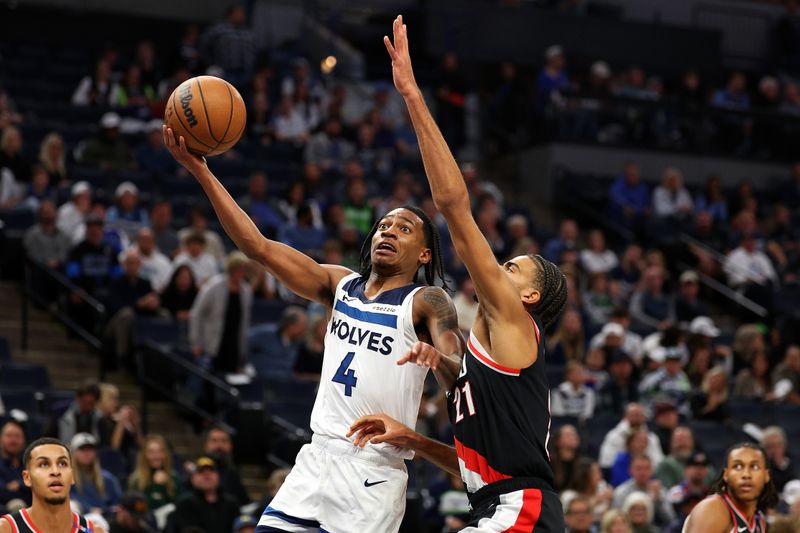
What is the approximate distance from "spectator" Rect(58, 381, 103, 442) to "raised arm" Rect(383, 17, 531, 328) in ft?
21.9

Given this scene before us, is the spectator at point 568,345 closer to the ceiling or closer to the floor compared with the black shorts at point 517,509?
closer to the floor

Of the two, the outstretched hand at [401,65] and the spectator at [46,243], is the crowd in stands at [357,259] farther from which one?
the outstretched hand at [401,65]

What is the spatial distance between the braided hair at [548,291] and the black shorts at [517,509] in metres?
0.68

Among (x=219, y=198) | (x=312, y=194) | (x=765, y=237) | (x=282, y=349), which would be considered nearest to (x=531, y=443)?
(x=219, y=198)

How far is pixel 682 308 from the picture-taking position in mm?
17000

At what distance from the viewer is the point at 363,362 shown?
6.09 metres

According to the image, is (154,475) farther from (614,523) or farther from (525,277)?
(525,277)

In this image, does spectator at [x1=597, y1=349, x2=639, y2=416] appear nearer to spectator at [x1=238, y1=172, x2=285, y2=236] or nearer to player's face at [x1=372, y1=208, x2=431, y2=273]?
spectator at [x1=238, y1=172, x2=285, y2=236]

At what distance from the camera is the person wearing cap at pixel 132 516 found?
989 cm

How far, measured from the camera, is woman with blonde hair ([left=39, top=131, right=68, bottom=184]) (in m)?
15.3

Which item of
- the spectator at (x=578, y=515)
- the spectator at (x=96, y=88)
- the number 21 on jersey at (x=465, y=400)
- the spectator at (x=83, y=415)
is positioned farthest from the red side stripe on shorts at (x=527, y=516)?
the spectator at (x=96, y=88)

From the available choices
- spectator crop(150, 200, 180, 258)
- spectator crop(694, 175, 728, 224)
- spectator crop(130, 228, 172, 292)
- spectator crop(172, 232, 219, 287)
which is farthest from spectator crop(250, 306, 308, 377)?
spectator crop(694, 175, 728, 224)

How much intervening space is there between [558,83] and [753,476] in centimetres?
1414

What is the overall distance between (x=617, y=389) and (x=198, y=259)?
440cm
